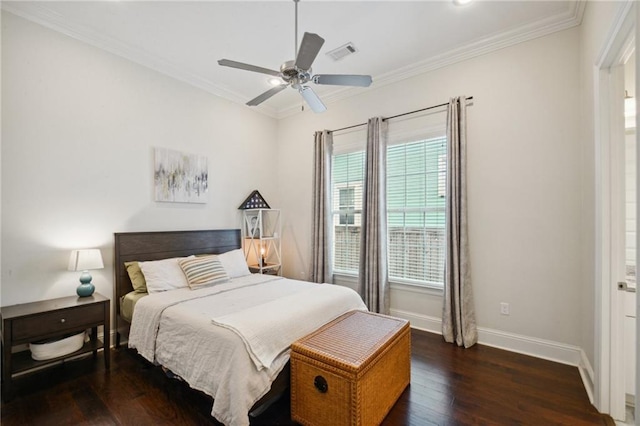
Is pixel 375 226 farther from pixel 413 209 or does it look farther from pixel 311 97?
pixel 311 97

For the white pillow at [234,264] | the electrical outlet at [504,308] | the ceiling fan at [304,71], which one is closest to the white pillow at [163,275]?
the white pillow at [234,264]

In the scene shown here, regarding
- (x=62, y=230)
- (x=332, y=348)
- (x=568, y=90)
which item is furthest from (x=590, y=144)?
(x=62, y=230)

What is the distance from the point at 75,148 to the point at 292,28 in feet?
7.68

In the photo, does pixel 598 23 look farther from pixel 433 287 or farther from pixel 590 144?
pixel 433 287

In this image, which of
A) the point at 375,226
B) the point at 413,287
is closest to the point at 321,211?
the point at 375,226

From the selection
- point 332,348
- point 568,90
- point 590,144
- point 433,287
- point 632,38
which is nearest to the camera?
point 632,38

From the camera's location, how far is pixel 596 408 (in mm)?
1943

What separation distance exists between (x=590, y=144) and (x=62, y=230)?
177 inches

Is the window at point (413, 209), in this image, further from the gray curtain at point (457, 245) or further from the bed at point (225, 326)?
the bed at point (225, 326)

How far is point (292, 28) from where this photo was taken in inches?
108

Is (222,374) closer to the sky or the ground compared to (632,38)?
closer to the ground

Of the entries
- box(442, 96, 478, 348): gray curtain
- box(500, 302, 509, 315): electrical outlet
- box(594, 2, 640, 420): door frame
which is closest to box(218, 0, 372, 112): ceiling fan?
box(442, 96, 478, 348): gray curtain

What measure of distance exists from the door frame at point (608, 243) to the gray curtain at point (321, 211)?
2.75 meters

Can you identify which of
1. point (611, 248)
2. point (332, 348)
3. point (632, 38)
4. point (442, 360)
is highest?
point (632, 38)
